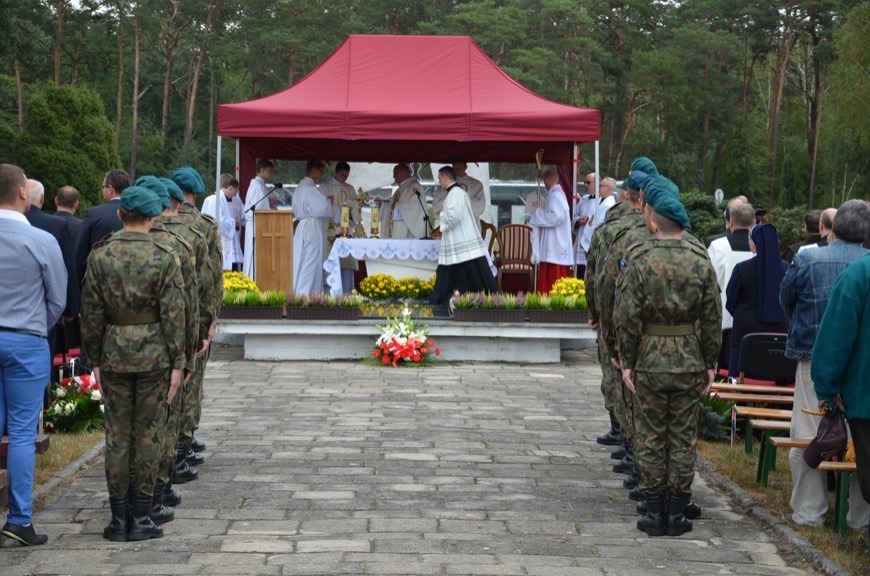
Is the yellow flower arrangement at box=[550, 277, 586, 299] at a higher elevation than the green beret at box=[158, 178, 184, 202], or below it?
below

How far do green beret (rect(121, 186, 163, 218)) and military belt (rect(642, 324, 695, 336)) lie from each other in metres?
2.71

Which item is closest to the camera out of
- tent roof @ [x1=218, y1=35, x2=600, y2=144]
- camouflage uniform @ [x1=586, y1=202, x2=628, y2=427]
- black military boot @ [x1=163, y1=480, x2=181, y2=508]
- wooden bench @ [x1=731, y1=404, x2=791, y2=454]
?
black military boot @ [x1=163, y1=480, x2=181, y2=508]

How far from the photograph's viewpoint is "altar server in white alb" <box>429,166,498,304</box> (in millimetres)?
14547

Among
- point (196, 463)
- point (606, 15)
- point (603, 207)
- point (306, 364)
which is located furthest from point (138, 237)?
point (606, 15)

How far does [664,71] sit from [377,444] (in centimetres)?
4435

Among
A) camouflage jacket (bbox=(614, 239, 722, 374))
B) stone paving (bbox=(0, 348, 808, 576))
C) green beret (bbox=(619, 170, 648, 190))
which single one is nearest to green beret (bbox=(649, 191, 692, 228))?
camouflage jacket (bbox=(614, 239, 722, 374))

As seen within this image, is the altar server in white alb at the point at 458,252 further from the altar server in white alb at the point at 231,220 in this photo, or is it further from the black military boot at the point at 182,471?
the black military boot at the point at 182,471

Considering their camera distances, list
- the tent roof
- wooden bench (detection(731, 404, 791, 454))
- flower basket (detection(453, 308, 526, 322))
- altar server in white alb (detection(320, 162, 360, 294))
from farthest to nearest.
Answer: altar server in white alb (detection(320, 162, 360, 294)) < the tent roof < flower basket (detection(453, 308, 526, 322)) < wooden bench (detection(731, 404, 791, 454))

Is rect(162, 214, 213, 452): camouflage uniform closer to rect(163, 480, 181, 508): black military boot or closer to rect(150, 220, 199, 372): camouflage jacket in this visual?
rect(163, 480, 181, 508): black military boot

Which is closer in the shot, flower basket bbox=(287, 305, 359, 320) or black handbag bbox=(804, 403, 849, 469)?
black handbag bbox=(804, 403, 849, 469)

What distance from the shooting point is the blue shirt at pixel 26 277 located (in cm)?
614

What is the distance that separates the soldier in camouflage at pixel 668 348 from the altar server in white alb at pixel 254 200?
33.7 feet

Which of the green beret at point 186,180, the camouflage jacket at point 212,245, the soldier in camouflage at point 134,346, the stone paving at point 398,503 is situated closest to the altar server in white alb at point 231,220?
the stone paving at point 398,503

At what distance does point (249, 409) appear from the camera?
10469 mm
